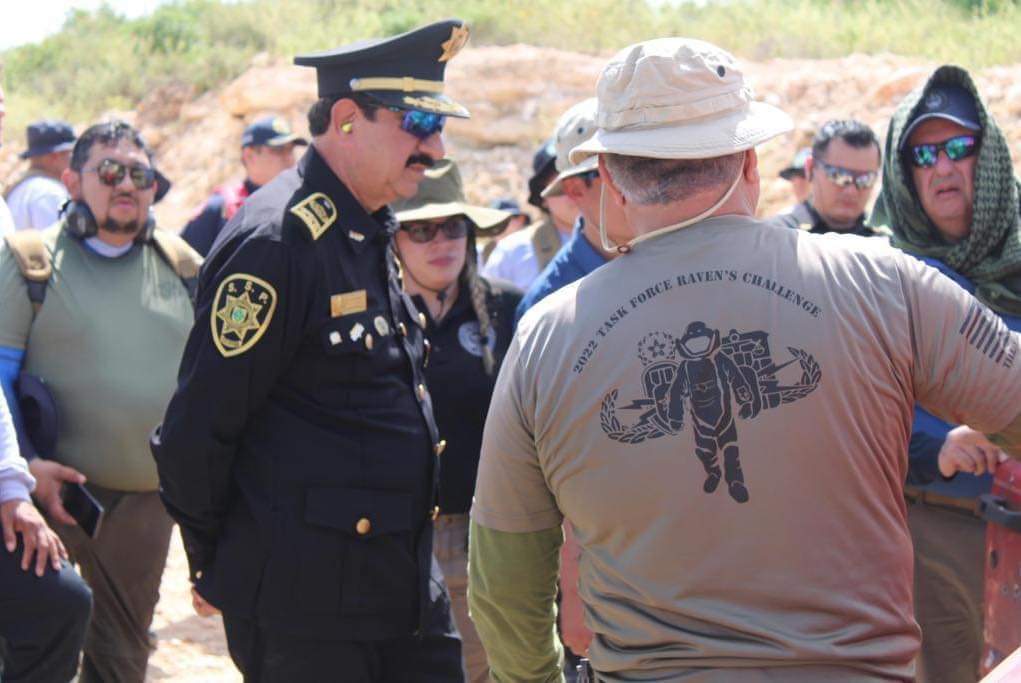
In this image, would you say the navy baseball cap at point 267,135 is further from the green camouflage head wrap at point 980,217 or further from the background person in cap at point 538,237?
the green camouflage head wrap at point 980,217

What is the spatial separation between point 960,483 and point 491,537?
1794 mm

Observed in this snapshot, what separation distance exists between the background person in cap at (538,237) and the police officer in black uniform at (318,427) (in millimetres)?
2159

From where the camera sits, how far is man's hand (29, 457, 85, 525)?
433 centimetres

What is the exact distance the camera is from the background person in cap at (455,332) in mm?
4488

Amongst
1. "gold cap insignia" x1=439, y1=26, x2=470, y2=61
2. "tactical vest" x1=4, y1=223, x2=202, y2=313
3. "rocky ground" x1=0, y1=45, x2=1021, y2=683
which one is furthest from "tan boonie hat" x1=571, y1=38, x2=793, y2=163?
"rocky ground" x1=0, y1=45, x2=1021, y2=683

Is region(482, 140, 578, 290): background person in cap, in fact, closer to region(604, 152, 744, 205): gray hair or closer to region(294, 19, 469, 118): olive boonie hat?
region(294, 19, 469, 118): olive boonie hat

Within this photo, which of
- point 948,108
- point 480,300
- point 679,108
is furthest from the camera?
point 480,300

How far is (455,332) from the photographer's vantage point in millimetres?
4637

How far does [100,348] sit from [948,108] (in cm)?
295

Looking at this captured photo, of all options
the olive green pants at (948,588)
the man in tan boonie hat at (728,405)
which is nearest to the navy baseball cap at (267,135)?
the olive green pants at (948,588)

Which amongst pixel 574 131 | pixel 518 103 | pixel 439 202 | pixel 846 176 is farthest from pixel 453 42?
pixel 518 103

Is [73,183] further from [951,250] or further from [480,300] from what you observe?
[951,250]

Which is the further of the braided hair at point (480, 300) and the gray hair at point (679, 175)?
the braided hair at point (480, 300)

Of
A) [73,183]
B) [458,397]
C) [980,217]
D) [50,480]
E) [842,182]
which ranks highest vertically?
[73,183]
